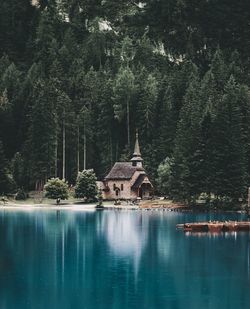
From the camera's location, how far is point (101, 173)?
493 feet

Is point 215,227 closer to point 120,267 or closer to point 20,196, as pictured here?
point 120,267

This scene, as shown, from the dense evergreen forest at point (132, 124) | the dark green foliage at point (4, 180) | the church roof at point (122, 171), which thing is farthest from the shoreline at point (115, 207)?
the church roof at point (122, 171)

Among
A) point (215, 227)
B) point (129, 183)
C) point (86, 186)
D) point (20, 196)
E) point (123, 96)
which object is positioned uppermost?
point (123, 96)

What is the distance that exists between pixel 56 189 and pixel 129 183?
1463 cm

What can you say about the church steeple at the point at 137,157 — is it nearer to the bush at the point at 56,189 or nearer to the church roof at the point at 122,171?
the church roof at the point at 122,171

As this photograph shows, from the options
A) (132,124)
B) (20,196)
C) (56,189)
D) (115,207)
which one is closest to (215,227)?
(115,207)

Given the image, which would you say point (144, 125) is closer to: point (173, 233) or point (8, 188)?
point (8, 188)

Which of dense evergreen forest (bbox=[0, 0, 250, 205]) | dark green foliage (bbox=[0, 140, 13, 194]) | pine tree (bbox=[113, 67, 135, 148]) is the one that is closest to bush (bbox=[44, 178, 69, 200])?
dark green foliage (bbox=[0, 140, 13, 194])

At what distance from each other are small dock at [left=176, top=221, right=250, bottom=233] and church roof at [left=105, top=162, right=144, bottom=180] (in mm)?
53744

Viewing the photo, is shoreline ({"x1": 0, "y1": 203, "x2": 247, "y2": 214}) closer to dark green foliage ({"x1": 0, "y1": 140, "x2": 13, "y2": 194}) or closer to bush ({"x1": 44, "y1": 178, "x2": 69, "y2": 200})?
bush ({"x1": 44, "y1": 178, "x2": 69, "y2": 200})

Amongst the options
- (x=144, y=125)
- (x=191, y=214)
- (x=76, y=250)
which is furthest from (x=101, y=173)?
(x=76, y=250)

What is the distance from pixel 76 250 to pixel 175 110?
8791cm

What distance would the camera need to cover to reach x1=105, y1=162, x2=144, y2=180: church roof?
13712 centimetres

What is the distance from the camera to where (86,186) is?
420ft
